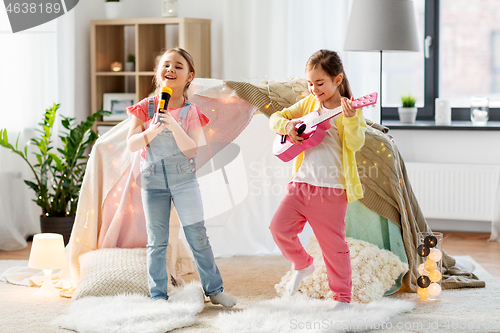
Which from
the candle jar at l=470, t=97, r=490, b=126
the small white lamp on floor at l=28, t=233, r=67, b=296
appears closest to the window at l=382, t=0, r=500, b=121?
the candle jar at l=470, t=97, r=490, b=126

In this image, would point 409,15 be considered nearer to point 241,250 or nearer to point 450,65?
point 450,65

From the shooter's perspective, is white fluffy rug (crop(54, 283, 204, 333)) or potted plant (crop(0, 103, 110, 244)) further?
potted plant (crop(0, 103, 110, 244))

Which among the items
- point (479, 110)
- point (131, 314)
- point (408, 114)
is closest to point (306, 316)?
point (131, 314)

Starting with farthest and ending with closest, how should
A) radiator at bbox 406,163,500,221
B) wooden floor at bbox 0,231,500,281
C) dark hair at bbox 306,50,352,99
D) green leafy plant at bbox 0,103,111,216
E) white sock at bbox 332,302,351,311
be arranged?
radiator at bbox 406,163,500,221, green leafy plant at bbox 0,103,111,216, wooden floor at bbox 0,231,500,281, white sock at bbox 332,302,351,311, dark hair at bbox 306,50,352,99

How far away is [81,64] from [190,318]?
2343 mm

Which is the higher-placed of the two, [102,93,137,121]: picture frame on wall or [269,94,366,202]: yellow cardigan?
[102,93,137,121]: picture frame on wall

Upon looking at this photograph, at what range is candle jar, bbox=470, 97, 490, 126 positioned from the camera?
361 cm

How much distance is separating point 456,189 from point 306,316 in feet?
6.45

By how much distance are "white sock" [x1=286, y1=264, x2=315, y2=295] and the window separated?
2.15m

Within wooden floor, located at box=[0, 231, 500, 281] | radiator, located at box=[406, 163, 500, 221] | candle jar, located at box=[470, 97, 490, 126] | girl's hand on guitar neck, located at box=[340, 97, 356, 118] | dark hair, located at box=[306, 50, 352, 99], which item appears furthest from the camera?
candle jar, located at box=[470, 97, 490, 126]

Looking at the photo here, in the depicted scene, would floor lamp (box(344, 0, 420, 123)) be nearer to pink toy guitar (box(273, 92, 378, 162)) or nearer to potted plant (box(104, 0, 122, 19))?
pink toy guitar (box(273, 92, 378, 162))

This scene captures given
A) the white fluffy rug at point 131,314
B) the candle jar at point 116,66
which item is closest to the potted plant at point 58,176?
the candle jar at point 116,66

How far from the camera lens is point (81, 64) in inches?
148

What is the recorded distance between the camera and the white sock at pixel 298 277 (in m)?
2.07
